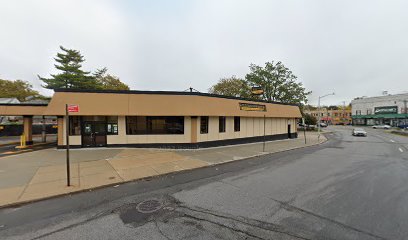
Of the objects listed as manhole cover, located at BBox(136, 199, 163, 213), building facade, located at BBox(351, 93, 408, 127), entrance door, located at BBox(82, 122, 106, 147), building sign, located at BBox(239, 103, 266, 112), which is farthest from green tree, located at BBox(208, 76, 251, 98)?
building facade, located at BBox(351, 93, 408, 127)

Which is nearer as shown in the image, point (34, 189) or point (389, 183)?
point (34, 189)

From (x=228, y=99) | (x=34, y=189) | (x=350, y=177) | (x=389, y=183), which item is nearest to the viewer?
(x=34, y=189)

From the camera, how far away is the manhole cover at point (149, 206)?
4.67m

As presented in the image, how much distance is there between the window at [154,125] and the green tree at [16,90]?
3171 centimetres

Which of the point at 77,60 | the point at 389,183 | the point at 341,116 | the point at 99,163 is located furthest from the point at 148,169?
the point at 341,116

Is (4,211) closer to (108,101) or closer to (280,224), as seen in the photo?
(280,224)

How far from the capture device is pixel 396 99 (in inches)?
2106

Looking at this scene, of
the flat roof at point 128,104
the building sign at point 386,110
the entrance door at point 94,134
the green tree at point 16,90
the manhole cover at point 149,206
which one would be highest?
the green tree at point 16,90

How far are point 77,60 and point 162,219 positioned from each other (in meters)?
38.6

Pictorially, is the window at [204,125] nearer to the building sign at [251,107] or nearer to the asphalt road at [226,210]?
the building sign at [251,107]

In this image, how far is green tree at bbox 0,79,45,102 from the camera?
34688 mm

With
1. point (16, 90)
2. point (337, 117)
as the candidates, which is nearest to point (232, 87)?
point (16, 90)

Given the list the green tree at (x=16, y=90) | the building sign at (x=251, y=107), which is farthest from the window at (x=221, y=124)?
the green tree at (x=16, y=90)

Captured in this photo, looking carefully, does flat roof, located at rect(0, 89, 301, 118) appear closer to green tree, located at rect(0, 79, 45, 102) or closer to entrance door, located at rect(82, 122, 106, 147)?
entrance door, located at rect(82, 122, 106, 147)
